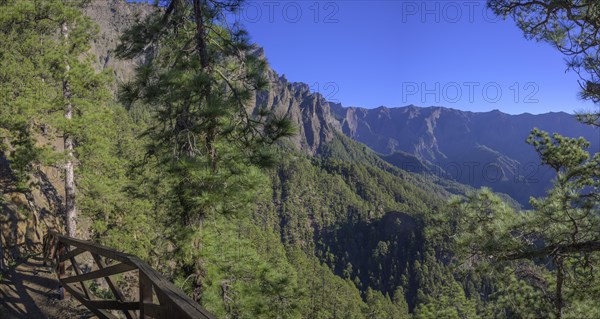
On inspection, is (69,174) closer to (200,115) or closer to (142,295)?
(200,115)

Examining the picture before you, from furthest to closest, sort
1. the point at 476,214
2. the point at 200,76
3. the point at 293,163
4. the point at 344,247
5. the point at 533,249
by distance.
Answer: the point at 293,163 → the point at 344,247 → the point at 476,214 → the point at 533,249 → the point at 200,76

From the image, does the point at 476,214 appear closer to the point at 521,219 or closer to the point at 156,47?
the point at 521,219

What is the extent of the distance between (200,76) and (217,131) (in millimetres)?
1165

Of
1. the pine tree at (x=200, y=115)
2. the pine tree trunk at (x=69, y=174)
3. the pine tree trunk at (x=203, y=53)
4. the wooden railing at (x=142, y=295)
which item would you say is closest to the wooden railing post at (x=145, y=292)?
the wooden railing at (x=142, y=295)

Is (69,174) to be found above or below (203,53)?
below

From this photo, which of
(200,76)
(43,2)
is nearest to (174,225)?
(200,76)

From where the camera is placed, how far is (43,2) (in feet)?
33.6

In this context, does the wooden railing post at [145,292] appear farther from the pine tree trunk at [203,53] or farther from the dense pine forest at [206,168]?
the pine tree trunk at [203,53]

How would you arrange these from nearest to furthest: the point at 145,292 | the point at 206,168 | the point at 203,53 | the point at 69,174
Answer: the point at 145,292, the point at 206,168, the point at 203,53, the point at 69,174

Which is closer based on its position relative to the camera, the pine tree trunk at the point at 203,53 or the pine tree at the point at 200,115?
the pine tree at the point at 200,115

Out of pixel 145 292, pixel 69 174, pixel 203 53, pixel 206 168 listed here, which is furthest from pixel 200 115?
pixel 69 174

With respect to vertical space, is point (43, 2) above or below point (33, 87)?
above

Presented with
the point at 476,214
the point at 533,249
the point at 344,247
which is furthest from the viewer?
the point at 344,247

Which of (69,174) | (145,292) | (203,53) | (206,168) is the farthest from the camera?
(69,174)
